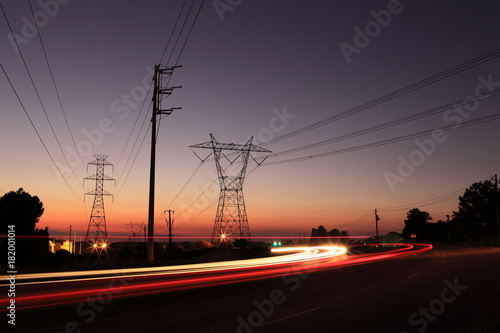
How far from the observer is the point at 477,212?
319ft

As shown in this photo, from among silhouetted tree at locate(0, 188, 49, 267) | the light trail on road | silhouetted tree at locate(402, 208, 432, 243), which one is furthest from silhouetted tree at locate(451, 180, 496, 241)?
silhouetted tree at locate(0, 188, 49, 267)

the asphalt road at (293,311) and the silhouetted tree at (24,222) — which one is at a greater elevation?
the silhouetted tree at (24,222)

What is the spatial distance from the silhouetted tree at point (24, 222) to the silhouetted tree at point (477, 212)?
8838cm

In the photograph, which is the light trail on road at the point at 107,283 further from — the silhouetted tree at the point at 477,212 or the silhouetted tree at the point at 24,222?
the silhouetted tree at the point at 477,212

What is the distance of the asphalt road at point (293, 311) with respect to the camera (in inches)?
395

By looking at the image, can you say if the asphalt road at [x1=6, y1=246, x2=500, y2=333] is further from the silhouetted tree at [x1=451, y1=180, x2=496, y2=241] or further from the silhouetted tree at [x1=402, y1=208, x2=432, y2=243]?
the silhouetted tree at [x1=402, y1=208, x2=432, y2=243]

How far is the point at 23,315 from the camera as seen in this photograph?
11.2 metres

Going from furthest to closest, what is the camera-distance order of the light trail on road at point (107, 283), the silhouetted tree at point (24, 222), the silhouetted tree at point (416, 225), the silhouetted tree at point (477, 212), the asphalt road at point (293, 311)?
the silhouetted tree at point (416, 225) < the silhouetted tree at point (477, 212) < the silhouetted tree at point (24, 222) < the light trail on road at point (107, 283) < the asphalt road at point (293, 311)

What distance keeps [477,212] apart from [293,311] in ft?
328

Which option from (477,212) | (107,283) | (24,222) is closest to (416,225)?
(477,212)

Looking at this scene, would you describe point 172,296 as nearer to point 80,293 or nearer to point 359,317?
point 80,293

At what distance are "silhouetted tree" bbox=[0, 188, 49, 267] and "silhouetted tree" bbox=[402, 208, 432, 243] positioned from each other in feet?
374

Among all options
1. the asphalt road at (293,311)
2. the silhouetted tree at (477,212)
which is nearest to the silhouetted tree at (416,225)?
the silhouetted tree at (477,212)

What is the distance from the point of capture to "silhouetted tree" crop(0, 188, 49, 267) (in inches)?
1574
